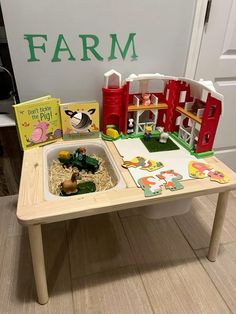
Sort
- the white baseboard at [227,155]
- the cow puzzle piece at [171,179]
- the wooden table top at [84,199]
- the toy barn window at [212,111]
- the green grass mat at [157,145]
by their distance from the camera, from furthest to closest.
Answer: the white baseboard at [227,155] → the green grass mat at [157,145] → the toy barn window at [212,111] → the cow puzzle piece at [171,179] → the wooden table top at [84,199]

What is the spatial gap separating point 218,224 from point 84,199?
59 cm

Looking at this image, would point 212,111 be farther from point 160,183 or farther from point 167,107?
point 160,183

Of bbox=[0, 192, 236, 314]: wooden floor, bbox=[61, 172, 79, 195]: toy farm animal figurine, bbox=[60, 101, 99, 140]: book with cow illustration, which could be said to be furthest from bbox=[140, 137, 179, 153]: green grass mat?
bbox=[0, 192, 236, 314]: wooden floor

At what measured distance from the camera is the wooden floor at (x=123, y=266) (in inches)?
38.7

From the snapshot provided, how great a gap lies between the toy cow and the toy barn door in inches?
24.2

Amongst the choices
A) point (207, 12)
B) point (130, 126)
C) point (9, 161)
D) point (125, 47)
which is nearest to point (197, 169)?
point (130, 126)

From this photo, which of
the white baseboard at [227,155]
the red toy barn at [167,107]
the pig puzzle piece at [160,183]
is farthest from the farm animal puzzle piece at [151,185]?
the white baseboard at [227,155]

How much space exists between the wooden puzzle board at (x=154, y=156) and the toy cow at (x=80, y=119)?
15 cm

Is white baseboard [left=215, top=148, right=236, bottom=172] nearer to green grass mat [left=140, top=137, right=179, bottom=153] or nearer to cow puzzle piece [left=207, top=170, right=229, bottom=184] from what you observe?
green grass mat [left=140, top=137, right=179, bottom=153]

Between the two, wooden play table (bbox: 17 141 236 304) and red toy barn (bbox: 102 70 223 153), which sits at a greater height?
red toy barn (bbox: 102 70 223 153)

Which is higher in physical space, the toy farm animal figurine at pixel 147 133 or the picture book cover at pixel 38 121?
the picture book cover at pixel 38 121

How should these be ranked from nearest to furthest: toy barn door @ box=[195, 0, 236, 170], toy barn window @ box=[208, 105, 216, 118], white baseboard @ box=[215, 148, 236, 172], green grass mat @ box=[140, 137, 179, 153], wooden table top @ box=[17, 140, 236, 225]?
wooden table top @ box=[17, 140, 236, 225] → toy barn window @ box=[208, 105, 216, 118] → green grass mat @ box=[140, 137, 179, 153] → toy barn door @ box=[195, 0, 236, 170] → white baseboard @ box=[215, 148, 236, 172]

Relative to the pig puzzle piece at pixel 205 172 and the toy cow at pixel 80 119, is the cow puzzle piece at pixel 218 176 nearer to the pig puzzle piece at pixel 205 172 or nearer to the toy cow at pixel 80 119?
the pig puzzle piece at pixel 205 172

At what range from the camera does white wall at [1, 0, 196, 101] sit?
98cm
